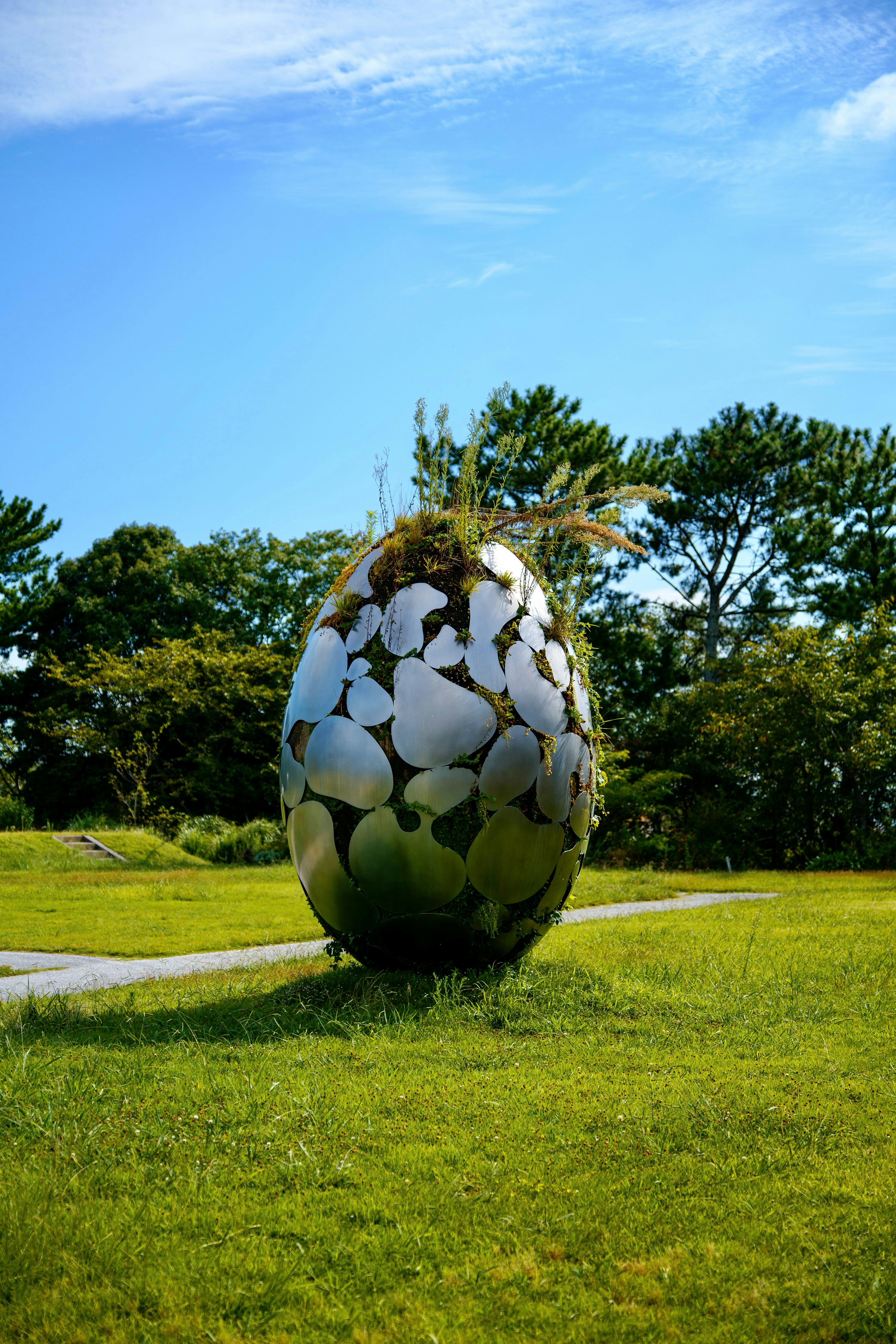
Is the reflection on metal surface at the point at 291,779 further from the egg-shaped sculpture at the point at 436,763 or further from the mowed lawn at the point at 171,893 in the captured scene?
the mowed lawn at the point at 171,893

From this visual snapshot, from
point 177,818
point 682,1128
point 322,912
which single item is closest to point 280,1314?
point 682,1128

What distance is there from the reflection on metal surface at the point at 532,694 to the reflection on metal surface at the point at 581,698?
220 millimetres

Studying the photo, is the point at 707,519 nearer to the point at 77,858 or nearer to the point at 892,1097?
the point at 77,858

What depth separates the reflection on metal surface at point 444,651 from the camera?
19.8 ft

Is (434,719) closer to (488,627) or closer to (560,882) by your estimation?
(488,627)

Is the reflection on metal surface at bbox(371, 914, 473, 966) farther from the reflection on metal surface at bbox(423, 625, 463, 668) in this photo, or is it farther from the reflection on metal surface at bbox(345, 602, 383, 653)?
the reflection on metal surface at bbox(345, 602, 383, 653)

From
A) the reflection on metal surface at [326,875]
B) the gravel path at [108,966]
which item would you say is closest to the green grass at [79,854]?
the gravel path at [108,966]

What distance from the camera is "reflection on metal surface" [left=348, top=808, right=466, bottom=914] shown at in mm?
A: 5809

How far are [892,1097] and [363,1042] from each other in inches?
94.9

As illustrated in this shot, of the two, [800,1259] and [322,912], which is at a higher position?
[322,912]

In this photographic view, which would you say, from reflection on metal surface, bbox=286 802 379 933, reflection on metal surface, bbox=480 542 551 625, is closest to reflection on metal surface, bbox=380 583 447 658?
reflection on metal surface, bbox=480 542 551 625

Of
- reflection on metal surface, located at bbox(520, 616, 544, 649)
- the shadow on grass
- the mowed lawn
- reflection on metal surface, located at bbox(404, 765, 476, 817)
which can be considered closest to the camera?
the shadow on grass

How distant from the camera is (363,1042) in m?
5.13

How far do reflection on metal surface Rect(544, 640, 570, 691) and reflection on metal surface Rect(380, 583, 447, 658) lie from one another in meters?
0.72
